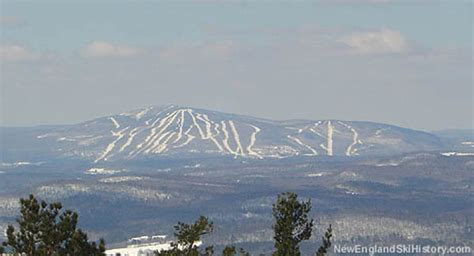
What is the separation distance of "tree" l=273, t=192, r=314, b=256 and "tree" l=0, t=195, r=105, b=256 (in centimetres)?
1914

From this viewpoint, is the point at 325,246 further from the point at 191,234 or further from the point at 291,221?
the point at 191,234

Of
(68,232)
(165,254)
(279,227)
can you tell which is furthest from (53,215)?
(279,227)

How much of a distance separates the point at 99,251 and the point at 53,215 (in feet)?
9.65

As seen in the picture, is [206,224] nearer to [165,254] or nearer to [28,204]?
[165,254]

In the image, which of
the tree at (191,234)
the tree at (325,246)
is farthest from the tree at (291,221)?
the tree at (191,234)

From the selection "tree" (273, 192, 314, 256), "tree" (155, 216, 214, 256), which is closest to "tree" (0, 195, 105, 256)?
"tree" (155, 216, 214, 256)

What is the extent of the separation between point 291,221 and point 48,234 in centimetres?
2204

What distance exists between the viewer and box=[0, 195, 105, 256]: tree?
58500 mm

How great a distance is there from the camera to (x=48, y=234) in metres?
58.7

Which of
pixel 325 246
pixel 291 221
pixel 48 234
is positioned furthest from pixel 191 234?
pixel 325 246

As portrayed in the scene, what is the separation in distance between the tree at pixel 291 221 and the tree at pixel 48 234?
19145 millimetres

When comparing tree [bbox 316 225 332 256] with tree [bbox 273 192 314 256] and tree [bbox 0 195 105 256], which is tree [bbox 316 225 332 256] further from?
tree [bbox 0 195 105 256]

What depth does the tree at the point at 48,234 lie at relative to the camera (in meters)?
58.5

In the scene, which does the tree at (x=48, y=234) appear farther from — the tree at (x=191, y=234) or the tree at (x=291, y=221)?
the tree at (x=291, y=221)
